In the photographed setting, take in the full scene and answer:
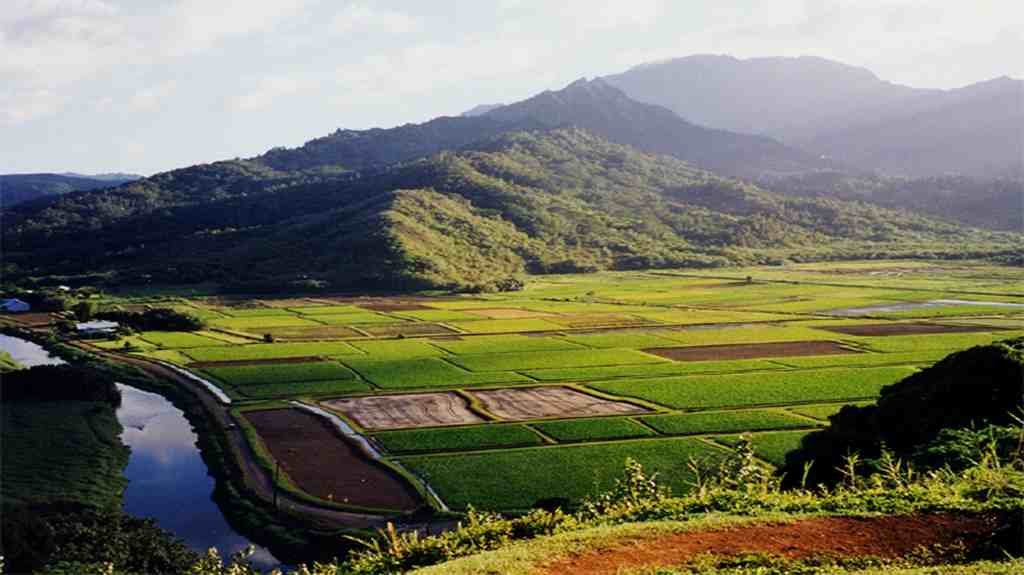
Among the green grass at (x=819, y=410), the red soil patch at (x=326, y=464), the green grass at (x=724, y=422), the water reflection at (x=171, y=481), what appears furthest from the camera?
the green grass at (x=819, y=410)

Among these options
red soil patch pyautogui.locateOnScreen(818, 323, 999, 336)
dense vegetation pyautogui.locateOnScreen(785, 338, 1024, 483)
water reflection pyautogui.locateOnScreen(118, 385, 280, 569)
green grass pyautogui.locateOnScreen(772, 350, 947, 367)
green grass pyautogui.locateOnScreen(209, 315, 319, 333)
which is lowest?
water reflection pyautogui.locateOnScreen(118, 385, 280, 569)

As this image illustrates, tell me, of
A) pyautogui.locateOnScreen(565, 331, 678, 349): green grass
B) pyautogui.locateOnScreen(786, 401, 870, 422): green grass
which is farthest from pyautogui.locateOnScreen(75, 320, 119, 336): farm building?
pyautogui.locateOnScreen(786, 401, 870, 422): green grass

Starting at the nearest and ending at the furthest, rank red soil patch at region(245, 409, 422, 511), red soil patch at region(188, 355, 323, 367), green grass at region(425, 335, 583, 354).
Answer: red soil patch at region(245, 409, 422, 511) → red soil patch at region(188, 355, 323, 367) → green grass at region(425, 335, 583, 354)

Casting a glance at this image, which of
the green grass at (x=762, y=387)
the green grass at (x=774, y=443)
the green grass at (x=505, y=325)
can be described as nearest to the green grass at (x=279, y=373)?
the green grass at (x=762, y=387)

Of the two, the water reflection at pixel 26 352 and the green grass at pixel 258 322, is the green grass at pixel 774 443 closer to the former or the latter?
the water reflection at pixel 26 352

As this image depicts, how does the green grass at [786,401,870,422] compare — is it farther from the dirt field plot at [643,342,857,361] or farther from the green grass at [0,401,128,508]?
the green grass at [0,401,128,508]

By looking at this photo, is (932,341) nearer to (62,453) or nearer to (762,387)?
(762,387)

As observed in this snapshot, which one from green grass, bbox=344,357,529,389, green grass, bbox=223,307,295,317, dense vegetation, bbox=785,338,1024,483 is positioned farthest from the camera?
green grass, bbox=223,307,295,317

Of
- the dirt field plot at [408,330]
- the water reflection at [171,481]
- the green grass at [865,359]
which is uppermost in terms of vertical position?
the green grass at [865,359]
